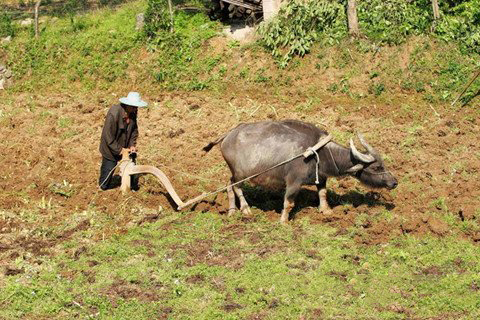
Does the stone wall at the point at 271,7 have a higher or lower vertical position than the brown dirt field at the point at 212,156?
higher

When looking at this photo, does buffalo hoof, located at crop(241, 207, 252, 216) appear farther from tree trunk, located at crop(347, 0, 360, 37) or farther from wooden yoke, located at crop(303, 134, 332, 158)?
tree trunk, located at crop(347, 0, 360, 37)

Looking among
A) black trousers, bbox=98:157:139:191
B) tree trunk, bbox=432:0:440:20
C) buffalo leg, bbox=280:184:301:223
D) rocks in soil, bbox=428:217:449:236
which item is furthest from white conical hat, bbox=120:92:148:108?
tree trunk, bbox=432:0:440:20

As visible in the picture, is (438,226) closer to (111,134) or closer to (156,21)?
(111,134)

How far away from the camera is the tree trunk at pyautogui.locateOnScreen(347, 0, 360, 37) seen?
1636cm

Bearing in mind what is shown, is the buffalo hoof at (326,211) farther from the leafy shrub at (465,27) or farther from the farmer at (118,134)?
the leafy shrub at (465,27)

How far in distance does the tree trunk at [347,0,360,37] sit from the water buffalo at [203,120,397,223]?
6.48 m

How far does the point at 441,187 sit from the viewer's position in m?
11.2

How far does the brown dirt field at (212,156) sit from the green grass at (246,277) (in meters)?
0.33

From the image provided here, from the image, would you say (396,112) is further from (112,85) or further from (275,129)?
(112,85)

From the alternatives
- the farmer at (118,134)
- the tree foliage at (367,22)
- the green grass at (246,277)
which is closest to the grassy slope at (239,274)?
the green grass at (246,277)

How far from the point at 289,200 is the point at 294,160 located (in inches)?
22.2

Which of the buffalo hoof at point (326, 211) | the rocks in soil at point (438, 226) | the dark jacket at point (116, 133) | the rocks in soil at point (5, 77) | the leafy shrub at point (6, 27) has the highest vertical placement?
the dark jacket at point (116, 133)

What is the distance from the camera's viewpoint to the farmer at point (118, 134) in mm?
11125

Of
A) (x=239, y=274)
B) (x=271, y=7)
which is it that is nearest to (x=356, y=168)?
(x=239, y=274)
